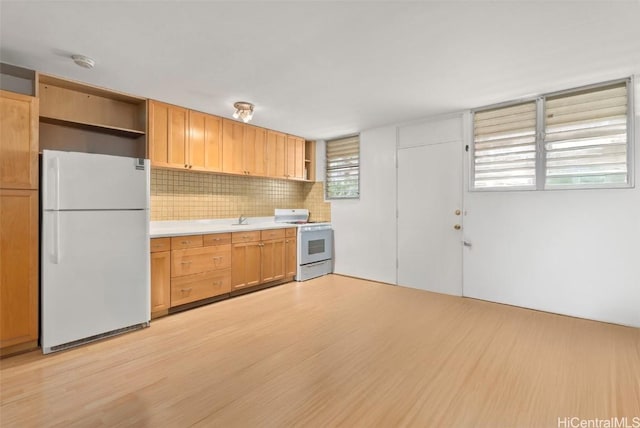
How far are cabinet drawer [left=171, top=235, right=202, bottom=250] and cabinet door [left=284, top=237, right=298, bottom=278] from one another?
1.41 m

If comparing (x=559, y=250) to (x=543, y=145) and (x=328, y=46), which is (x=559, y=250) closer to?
(x=543, y=145)

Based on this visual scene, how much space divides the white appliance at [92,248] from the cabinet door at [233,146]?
4.24 ft

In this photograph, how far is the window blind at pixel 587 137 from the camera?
286 cm

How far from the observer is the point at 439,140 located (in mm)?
3984

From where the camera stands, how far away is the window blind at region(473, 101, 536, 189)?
334 centimetres

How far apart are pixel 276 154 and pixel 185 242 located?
2097mm

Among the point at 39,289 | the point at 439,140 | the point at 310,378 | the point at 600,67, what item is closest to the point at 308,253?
the point at 439,140

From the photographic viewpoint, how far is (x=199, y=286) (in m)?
3.43

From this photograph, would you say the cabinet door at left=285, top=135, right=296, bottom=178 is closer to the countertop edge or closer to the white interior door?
the countertop edge

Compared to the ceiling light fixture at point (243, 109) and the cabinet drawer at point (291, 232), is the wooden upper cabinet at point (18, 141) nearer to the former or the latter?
the ceiling light fixture at point (243, 109)

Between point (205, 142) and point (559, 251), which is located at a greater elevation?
point (205, 142)

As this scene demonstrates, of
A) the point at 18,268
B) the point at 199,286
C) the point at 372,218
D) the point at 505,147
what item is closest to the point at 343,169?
the point at 372,218

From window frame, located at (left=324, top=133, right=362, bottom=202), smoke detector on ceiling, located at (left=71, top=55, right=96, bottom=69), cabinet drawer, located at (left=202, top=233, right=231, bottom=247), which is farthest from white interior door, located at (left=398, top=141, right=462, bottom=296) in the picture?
smoke detector on ceiling, located at (left=71, top=55, right=96, bottom=69)

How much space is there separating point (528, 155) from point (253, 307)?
3.53 meters
